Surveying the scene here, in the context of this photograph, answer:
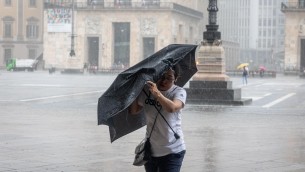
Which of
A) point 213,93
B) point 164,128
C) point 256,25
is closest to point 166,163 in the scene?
point 164,128

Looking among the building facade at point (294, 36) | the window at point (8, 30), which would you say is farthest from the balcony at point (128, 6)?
the window at point (8, 30)

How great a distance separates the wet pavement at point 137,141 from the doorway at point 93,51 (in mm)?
64621

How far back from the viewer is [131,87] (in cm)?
737

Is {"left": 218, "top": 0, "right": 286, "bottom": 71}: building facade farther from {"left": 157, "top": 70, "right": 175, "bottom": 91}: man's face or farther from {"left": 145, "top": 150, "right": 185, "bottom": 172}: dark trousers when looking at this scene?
{"left": 145, "top": 150, "right": 185, "bottom": 172}: dark trousers

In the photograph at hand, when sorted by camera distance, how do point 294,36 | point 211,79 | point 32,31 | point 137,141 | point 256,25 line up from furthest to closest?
point 256,25
point 32,31
point 294,36
point 211,79
point 137,141

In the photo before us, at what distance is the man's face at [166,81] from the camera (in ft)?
24.4

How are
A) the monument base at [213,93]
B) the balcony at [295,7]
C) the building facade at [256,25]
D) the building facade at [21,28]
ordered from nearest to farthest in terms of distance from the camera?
the monument base at [213,93] → the balcony at [295,7] → the building facade at [21,28] → the building facade at [256,25]

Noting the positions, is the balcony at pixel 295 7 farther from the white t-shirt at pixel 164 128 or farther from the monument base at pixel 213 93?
the white t-shirt at pixel 164 128

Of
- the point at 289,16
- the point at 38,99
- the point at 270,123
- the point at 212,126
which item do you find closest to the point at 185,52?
the point at 212,126

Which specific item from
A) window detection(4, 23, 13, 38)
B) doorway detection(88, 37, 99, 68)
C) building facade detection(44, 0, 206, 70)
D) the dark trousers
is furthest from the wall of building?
the dark trousers

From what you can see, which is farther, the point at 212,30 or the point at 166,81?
the point at 212,30

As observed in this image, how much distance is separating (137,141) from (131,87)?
8814 mm

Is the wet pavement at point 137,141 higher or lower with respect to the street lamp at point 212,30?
lower

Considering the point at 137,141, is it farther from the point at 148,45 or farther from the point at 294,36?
the point at 148,45
